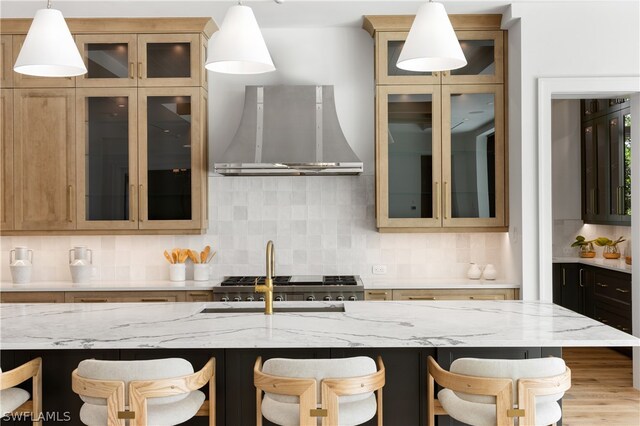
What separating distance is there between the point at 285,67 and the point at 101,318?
2.88m

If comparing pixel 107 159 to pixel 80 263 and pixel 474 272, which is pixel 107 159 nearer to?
pixel 80 263

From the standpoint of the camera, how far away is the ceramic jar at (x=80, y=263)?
458cm

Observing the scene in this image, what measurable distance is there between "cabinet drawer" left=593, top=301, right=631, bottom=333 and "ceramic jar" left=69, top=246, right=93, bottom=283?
Result: 4.54 metres

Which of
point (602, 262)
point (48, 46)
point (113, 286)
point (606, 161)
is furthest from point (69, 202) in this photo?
point (606, 161)

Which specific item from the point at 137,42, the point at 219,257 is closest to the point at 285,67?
the point at 137,42

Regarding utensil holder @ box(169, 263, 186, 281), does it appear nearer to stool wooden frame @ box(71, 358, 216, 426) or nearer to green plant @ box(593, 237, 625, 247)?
stool wooden frame @ box(71, 358, 216, 426)

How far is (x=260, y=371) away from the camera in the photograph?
2.31 metres

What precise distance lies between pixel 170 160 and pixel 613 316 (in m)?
4.14

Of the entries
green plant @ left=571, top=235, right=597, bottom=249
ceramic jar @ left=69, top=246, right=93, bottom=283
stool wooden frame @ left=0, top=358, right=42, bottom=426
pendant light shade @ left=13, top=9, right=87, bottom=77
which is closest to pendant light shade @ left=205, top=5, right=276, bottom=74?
pendant light shade @ left=13, top=9, right=87, bottom=77

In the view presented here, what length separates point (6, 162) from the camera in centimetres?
457

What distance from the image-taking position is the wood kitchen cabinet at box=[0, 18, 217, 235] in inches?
180

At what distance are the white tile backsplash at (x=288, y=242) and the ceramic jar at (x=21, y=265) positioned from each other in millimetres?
240

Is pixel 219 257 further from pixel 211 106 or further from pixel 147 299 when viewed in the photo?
pixel 211 106

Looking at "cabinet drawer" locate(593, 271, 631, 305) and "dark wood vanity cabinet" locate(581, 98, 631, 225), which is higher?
"dark wood vanity cabinet" locate(581, 98, 631, 225)
